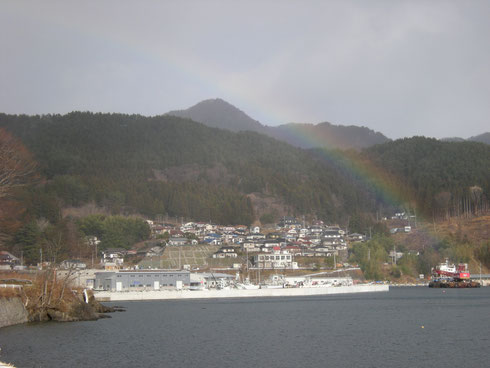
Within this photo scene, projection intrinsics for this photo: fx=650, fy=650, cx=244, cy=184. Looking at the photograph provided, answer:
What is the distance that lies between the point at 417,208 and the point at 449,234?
3123cm

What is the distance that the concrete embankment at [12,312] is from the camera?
137 ft

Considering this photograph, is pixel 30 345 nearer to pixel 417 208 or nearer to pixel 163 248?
pixel 163 248

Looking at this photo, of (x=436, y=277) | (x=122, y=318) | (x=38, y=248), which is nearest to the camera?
(x=122, y=318)

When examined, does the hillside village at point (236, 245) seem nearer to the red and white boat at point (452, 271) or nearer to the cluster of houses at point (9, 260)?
the cluster of houses at point (9, 260)

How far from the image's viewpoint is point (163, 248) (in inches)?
5030

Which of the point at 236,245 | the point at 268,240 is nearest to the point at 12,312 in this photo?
the point at 236,245

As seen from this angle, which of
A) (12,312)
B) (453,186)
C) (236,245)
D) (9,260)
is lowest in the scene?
(12,312)

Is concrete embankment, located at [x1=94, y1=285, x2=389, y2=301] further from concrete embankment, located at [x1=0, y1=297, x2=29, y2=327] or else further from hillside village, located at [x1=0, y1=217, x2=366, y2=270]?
concrete embankment, located at [x1=0, y1=297, x2=29, y2=327]

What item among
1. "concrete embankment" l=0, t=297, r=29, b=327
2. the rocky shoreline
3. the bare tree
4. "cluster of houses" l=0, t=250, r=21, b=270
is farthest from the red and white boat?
the bare tree

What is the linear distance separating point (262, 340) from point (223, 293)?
4918 centimetres

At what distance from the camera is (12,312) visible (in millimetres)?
43375

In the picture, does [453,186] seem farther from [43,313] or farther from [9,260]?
[43,313]

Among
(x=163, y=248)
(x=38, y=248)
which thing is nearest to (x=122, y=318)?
(x=38, y=248)

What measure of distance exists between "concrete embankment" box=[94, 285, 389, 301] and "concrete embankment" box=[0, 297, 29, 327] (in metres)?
36.2
